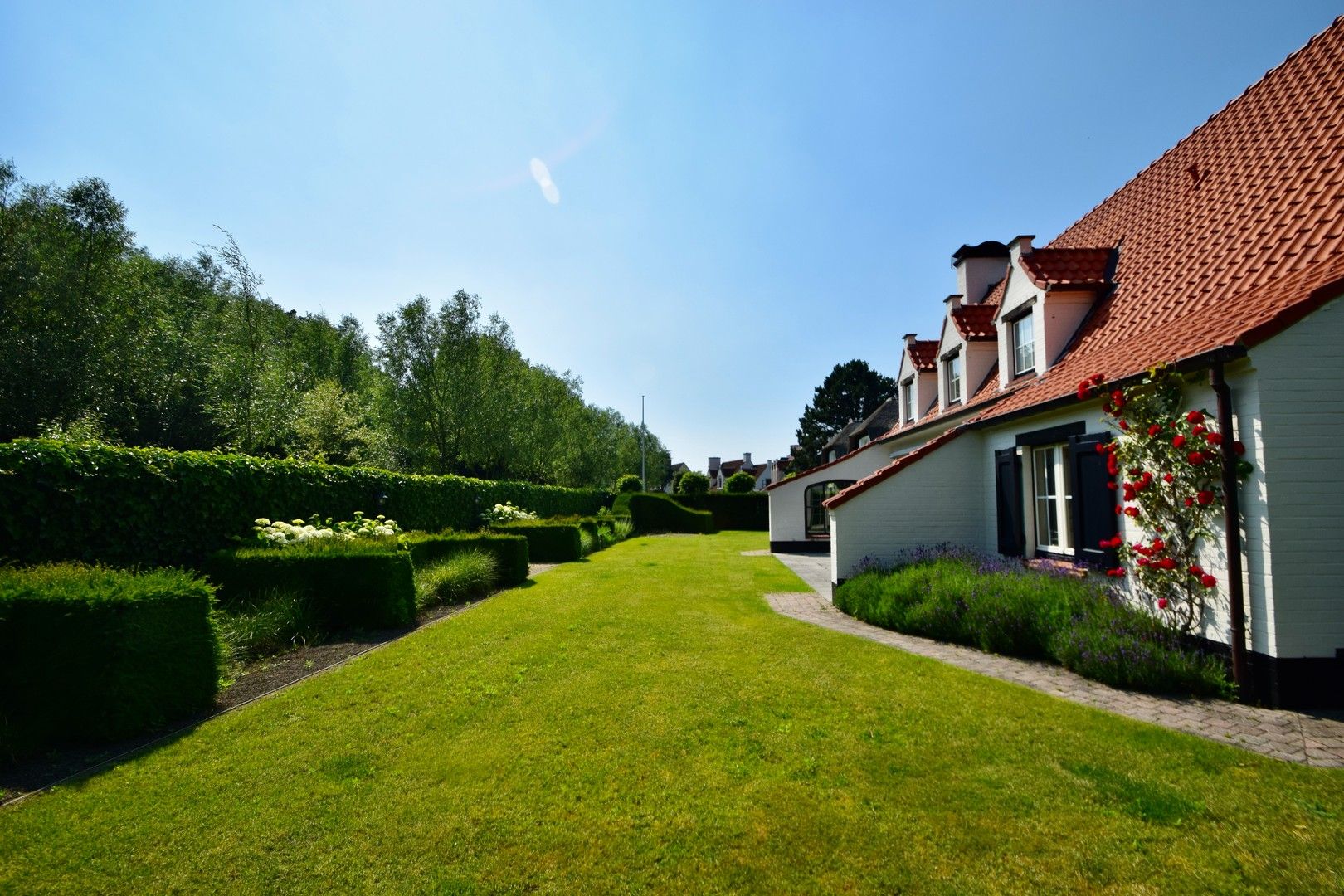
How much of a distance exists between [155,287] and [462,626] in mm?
30374

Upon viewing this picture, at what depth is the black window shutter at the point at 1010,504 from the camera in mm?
9445

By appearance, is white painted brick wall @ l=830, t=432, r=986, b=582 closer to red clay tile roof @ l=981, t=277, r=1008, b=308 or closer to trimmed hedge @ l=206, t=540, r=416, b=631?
red clay tile roof @ l=981, t=277, r=1008, b=308

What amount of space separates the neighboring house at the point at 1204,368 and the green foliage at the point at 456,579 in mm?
7105

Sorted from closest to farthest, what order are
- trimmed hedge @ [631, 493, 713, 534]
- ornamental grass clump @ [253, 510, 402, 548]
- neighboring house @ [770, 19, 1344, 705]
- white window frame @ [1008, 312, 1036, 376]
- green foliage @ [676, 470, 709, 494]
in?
1. neighboring house @ [770, 19, 1344, 705]
2. ornamental grass clump @ [253, 510, 402, 548]
3. white window frame @ [1008, 312, 1036, 376]
4. trimmed hedge @ [631, 493, 713, 534]
5. green foliage @ [676, 470, 709, 494]

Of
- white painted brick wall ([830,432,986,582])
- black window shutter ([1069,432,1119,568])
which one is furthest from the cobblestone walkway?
white painted brick wall ([830,432,986,582])

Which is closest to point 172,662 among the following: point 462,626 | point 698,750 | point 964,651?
point 462,626

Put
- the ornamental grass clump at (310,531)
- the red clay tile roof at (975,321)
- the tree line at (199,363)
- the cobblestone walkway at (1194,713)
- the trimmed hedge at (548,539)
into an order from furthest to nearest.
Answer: the tree line at (199,363)
the trimmed hedge at (548,539)
the red clay tile roof at (975,321)
the ornamental grass clump at (310,531)
the cobblestone walkway at (1194,713)

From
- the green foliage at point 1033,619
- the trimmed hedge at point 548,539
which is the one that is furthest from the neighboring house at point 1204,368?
the trimmed hedge at point 548,539

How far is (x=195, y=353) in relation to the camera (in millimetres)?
24219

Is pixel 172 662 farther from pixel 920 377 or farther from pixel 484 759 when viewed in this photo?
pixel 920 377

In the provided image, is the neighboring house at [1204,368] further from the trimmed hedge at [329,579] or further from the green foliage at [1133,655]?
the trimmed hedge at [329,579]

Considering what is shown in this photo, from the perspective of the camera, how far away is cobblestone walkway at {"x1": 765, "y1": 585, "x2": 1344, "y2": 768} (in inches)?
167

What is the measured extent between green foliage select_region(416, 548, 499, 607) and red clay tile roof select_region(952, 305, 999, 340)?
40.3 ft

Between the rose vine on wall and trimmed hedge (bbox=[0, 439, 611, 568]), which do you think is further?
trimmed hedge (bbox=[0, 439, 611, 568])
